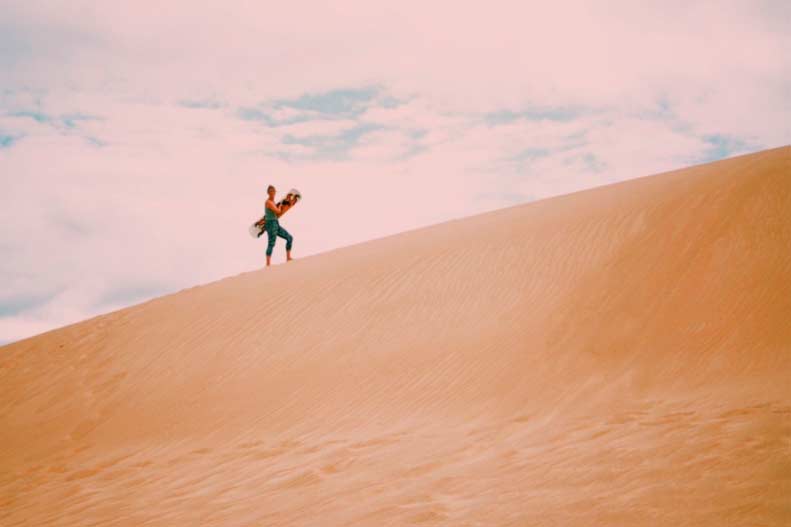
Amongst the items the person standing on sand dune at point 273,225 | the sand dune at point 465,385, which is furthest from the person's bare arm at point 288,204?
the sand dune at point 465,385

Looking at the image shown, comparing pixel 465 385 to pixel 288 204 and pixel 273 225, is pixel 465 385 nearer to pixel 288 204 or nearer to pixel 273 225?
pixel 273 225

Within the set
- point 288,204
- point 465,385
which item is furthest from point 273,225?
point 465,385

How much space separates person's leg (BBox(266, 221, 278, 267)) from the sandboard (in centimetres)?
68

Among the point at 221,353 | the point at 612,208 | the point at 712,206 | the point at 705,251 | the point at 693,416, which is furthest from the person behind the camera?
the point at 612,208

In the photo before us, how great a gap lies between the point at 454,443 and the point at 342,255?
743 cm

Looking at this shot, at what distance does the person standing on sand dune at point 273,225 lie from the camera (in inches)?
505

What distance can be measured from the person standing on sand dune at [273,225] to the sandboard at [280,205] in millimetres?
28

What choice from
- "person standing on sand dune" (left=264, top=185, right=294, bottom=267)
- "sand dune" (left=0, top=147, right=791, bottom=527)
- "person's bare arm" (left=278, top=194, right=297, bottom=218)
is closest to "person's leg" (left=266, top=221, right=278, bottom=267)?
"person standing on sand dune" (left=264, top=185, right=294, bottom=267)

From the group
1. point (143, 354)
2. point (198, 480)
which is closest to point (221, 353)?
point (143, 354)

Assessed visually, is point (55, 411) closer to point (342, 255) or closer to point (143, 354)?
point (143, 354)

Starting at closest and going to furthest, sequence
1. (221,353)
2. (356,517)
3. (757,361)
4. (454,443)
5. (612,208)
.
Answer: (356,517) → (454,443) → (757,361) → (221,353) → (612,208)

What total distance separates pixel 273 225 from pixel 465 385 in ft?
22.3

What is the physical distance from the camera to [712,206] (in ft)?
28.8

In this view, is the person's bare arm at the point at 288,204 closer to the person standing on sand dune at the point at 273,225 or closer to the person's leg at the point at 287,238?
the person standing on sand dune at the point at 273,225
